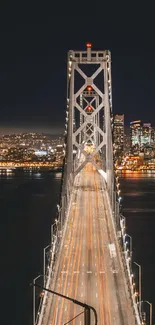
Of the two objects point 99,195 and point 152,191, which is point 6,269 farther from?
point 152,191

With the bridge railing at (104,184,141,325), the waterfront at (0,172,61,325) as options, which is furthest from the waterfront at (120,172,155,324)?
the waterfront at (0,172,61,325)

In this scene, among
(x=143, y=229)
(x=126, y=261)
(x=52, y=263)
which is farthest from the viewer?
(x=143, y=229)

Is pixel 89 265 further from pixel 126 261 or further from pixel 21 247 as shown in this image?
pixel 21 247

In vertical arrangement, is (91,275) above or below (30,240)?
above

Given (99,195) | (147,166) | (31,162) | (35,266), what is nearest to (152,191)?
(99,195)

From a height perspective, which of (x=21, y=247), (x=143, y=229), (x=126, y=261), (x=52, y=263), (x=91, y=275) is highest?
(x=126, y=261)

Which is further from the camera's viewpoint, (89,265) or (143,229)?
(143,229)

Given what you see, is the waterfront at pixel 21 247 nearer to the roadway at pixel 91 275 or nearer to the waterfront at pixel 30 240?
the waterfront at pixel 30 240

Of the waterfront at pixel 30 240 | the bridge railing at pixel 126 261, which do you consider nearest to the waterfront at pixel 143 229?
the waterfront at pixel 30 240

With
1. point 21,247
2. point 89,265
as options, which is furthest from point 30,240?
point 89,265
